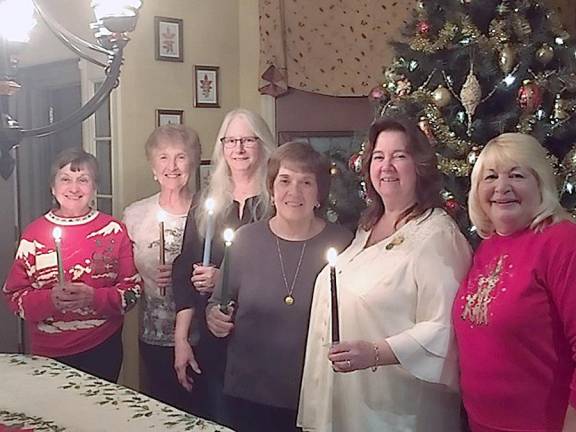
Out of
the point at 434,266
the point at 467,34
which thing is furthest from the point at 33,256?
the point at 467,34

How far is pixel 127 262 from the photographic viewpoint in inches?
112

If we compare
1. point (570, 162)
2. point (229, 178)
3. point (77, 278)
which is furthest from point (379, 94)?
point (77, 278)

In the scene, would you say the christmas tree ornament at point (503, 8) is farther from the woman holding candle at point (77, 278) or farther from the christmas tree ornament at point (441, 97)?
the woman holding candle at point (77, 278)

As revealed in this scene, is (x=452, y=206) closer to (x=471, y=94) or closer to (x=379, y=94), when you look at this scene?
(x=471, y=94)

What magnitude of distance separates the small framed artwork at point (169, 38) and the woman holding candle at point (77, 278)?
103 cm

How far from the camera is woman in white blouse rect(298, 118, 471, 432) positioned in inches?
77.5

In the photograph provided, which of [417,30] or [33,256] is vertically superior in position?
[417,30]

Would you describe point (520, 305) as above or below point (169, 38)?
below

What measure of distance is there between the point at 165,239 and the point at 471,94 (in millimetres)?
1205

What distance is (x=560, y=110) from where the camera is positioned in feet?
8.18

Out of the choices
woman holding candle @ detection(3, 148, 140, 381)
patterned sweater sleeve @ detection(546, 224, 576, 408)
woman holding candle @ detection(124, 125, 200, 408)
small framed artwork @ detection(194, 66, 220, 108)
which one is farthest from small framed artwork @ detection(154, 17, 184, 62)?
patterned sweater sleeve @ detection(546, 224, 576, 408)

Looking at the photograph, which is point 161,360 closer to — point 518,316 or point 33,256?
point 33,256

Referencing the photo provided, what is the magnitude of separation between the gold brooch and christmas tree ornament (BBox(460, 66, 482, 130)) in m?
0.71

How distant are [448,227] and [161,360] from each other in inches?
55.9
